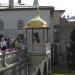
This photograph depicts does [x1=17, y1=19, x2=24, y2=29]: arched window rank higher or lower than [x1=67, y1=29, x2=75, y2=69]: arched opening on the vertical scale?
higher

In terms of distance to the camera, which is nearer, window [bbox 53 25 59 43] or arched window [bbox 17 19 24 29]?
arched window [bbox 17 19 24 29]

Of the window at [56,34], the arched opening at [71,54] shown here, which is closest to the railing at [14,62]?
the arched opening at [71,54]

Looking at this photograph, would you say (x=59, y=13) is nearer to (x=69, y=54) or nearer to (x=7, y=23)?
(x=69, y=54)

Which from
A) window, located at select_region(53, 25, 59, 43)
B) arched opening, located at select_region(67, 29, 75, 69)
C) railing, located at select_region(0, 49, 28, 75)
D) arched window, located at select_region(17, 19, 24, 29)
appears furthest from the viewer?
window, located at select_region(53, 25, 59, 43)

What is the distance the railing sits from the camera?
1035 inches

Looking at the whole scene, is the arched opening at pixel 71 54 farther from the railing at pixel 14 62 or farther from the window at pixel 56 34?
the railing at pixel 14 62

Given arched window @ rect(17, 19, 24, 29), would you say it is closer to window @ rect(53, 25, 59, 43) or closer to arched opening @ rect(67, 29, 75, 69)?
arched opening @ rect(67, 29, 75, 69)

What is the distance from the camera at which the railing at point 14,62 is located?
26.3 meters

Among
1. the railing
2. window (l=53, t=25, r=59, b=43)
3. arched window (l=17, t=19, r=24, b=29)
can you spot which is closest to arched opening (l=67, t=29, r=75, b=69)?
window (l=53, t=25, r=59, b=43)

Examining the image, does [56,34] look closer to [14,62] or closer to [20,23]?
[20,23]

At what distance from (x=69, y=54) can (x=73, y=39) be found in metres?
2.47

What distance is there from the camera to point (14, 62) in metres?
30.2

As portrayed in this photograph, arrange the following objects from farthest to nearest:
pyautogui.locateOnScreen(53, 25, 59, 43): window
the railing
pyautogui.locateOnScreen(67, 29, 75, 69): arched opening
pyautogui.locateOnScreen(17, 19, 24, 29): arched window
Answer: pyautogui.locateOnScreen(53, 25, 59, 43): window, pyautogui.locateOnScreen(67, 29, 75, 69): arched opening, pyautogui.locateOnScreen(17, 19, 24, 29): arched window, the railing

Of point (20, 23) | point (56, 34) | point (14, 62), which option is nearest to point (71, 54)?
point (56, 34)
